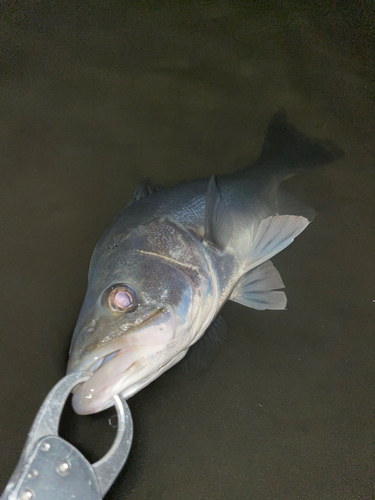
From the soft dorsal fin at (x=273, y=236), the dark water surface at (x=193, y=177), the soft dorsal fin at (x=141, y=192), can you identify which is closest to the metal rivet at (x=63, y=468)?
the dark water surface at (x=193, y=177)

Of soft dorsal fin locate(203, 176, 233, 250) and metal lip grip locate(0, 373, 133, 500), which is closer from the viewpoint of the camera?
metal lip grip locate(0, 373, 133, 500)

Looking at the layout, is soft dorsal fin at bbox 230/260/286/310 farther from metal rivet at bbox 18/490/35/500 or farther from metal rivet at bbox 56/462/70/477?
metal rivet at bbox 18/490/35/500

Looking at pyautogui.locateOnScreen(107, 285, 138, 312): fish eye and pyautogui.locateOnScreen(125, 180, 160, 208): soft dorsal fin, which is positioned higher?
pyautogui.locateOnScreen(125, 180, 160, 208): soft dorsal fin

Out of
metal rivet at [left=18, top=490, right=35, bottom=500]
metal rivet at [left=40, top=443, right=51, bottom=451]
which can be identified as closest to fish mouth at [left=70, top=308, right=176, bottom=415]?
metal rivet at [left=40, top=443, right=51, bottom=451]

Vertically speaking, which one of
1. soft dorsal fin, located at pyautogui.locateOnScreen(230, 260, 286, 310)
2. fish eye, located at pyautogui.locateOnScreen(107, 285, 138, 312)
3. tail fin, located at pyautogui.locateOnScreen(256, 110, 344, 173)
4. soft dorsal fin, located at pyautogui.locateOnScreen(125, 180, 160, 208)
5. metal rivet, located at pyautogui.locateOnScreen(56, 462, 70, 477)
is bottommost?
metal rivet, located at pyautogui.locateOnScreen(56, 462, 70, 477)

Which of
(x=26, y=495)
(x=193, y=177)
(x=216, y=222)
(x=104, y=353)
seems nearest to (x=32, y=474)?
(x=26, y=495)

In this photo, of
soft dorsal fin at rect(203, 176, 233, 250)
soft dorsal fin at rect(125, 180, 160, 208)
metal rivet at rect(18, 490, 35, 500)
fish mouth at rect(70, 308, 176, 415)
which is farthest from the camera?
soft dorsal fin at rect(125, 180, 160, 208)

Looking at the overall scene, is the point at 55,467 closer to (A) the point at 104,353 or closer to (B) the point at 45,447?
(B) the point at 45,447
